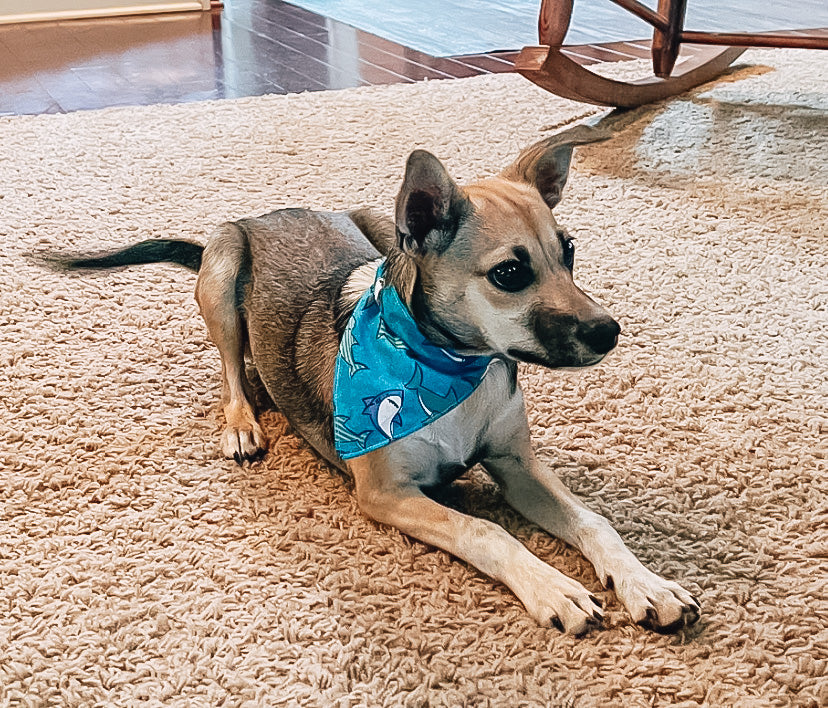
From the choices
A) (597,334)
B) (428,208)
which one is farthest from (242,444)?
(597,334)

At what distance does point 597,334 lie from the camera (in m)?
1.45

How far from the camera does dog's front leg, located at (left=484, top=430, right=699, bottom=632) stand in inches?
56.6

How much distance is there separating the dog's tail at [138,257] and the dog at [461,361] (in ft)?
1.15

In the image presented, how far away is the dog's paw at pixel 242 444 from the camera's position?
1.91 meters

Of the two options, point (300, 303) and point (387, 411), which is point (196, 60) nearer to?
point (300, 303)

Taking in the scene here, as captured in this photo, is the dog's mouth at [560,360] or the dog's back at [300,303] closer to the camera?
the dog's mouth at [560,360]

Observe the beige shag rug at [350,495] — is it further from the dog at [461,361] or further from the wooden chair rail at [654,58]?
the wooden chair rail at [654,58]

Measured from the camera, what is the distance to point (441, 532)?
158cm

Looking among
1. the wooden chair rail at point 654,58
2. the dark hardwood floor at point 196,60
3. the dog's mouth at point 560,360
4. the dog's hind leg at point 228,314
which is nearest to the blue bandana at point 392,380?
the dog's mouth at point 560,360

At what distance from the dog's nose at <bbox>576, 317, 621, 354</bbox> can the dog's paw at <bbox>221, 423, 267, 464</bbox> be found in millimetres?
753

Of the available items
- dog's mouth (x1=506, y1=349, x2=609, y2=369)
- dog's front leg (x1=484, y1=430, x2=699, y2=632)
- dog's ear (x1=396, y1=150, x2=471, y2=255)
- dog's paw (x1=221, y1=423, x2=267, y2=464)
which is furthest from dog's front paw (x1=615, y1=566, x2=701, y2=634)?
dog's paw (x1=221, y1=423, x2=267, y2=464)

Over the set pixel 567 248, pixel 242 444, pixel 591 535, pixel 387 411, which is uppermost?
pixel 567 248

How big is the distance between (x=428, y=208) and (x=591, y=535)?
0.58 m

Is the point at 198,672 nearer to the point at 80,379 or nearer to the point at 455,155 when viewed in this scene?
the point at 80,379
